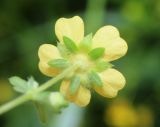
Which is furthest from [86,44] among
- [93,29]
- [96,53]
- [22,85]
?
[93,29]

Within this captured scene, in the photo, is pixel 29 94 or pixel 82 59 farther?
pixel 82 59

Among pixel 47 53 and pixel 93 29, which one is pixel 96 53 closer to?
pixel 47 53

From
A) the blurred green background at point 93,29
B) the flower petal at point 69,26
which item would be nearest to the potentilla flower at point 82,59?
the flower petal at point 69,26

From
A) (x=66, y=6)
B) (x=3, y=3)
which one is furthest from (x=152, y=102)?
(x=3, y=3)

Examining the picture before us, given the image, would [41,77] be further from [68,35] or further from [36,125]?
[68,35]

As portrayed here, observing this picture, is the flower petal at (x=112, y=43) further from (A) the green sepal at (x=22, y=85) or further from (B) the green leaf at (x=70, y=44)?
(A) the green sepal at (x=22, y=85)

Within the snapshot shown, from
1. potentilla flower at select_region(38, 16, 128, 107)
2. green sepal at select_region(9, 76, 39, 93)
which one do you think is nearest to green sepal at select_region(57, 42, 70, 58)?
potentilla flower at select_region(38, 16, 128, 107)
